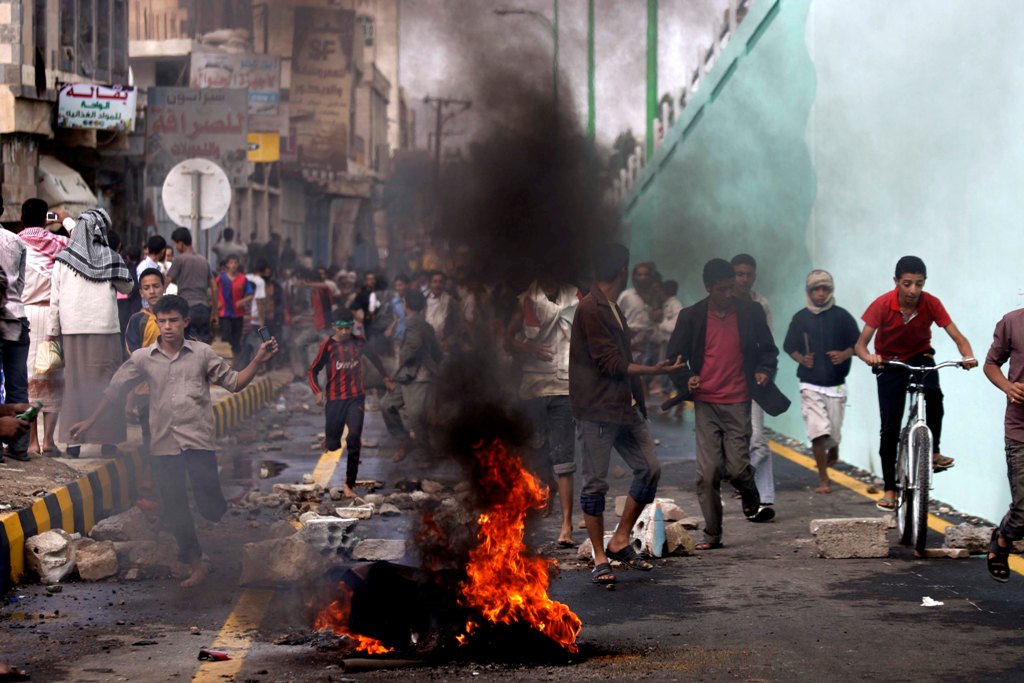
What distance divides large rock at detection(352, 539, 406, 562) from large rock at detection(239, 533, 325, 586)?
1.60 ft

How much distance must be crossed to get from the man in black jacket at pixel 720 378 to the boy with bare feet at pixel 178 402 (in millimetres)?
2628

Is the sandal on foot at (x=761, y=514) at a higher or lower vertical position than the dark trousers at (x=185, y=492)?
lower

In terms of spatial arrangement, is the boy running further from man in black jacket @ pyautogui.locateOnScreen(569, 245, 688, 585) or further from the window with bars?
the window with bars

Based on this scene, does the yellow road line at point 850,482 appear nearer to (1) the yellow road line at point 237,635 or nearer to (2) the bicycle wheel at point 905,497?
(2) the bicycle wheel at point 905,497

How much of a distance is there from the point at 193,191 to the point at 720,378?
9.31 m

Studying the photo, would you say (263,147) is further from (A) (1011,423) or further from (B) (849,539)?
(A) (1011,423)

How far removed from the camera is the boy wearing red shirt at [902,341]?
29.2 feet

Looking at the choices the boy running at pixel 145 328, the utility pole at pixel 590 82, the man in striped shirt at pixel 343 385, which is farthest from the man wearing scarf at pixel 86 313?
the utility pole at pixel 590 82

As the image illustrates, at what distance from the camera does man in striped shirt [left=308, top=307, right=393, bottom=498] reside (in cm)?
1075

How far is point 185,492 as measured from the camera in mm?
7668

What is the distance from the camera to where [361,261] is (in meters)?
20.1

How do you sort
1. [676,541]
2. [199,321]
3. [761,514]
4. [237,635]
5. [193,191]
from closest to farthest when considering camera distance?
[237,635] → [676,541] → [761,514] → [199,321] → [193,191]

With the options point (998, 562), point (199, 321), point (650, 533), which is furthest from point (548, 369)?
point (199, 321)

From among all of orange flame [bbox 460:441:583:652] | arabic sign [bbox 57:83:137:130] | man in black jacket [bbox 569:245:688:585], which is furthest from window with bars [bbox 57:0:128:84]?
orange flame [bbox 460:441:583:652]
